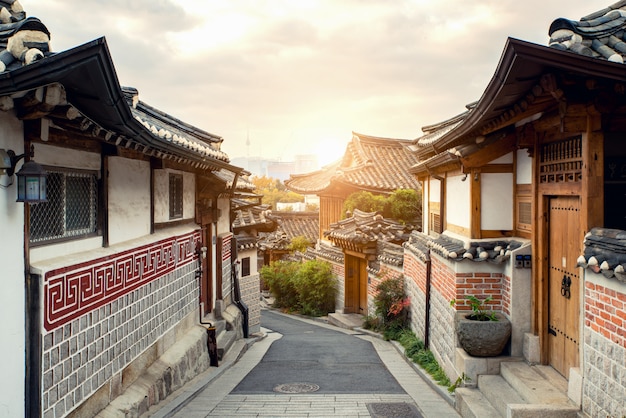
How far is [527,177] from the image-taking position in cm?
858

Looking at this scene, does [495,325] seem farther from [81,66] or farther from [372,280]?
[372,280]

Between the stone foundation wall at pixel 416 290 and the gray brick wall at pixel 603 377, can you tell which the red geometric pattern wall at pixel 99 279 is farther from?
the stone foundation wall at pixel 416 290

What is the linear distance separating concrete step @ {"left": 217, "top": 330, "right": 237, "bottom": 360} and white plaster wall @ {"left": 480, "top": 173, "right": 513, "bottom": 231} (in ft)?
23.1

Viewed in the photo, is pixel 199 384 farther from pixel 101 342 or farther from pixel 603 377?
pixel 603 377

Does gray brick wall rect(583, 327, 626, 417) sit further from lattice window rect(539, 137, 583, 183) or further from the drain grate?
the drain grate

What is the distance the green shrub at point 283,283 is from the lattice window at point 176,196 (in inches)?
607

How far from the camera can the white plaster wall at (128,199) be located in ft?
24.9

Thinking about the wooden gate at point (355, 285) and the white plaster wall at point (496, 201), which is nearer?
the white plaster wall at point (496, 201)

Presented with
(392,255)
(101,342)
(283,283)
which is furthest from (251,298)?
(101,342)

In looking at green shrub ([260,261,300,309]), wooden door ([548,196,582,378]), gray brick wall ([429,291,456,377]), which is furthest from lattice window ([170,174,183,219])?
green shrub ([260,261,300,309])

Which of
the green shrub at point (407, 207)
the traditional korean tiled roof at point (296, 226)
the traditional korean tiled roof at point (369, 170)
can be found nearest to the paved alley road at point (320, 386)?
A: the green shrub at point (407, 207)

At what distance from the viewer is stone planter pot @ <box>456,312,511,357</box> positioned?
820cm

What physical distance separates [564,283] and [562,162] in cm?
161

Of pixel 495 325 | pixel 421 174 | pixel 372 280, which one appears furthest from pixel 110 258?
pixel 372 280
